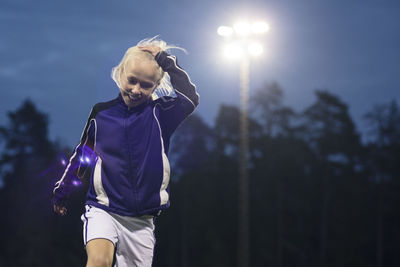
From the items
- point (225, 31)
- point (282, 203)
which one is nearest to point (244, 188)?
point (225, 31)

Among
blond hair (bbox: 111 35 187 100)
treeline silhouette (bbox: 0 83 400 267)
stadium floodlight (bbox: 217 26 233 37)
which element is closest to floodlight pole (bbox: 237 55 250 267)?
stadium floodlight (bbox: 217 26 233 37)

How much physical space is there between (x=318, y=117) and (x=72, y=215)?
19.4 meters

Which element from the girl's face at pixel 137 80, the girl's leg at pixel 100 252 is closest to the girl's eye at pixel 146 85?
the girl's face at pixel 137 80

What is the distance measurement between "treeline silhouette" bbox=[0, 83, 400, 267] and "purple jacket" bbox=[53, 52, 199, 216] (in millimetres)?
33653

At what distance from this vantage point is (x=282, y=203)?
40812mm

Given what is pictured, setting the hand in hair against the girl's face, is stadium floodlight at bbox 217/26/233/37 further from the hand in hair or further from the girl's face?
the girl's face

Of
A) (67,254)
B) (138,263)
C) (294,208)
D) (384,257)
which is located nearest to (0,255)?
(67,254)

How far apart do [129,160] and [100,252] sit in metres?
0.62

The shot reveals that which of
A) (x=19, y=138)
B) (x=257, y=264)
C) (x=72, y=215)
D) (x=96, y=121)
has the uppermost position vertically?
(x=19, y=138)

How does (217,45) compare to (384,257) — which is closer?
(217,45)

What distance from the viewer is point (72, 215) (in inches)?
1617

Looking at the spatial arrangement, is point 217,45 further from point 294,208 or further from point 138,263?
point 294,208

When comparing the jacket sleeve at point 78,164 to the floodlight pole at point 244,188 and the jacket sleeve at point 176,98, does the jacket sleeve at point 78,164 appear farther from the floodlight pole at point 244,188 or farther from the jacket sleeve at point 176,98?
the floodlight pole at point 244,188

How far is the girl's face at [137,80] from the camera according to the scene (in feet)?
12.4
